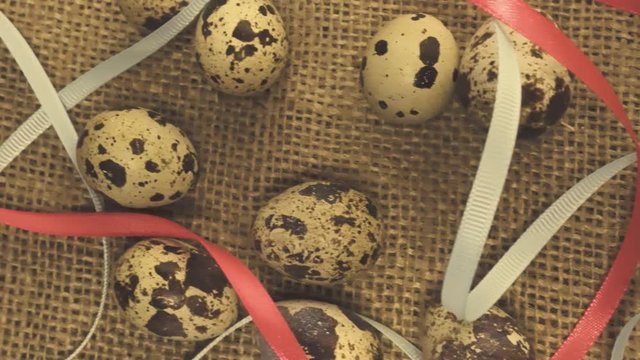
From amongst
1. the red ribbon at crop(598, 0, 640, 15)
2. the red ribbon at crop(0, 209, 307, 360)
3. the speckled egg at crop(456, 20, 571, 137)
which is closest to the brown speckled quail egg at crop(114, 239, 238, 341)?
the red ribbon at crop(0, 209, 307, 360)

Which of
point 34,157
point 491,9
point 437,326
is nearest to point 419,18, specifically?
point 491,9

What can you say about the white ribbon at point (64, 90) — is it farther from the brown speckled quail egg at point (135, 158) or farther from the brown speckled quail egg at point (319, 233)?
the brown speckled quail egg at point (319, 233)

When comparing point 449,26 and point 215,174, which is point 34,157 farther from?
point 449,26

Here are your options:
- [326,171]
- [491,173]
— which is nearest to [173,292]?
[326,171]

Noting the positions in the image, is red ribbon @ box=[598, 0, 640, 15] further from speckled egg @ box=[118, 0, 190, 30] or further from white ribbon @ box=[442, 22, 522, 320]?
speckled egg @ box=[118, 0, 190, 30]

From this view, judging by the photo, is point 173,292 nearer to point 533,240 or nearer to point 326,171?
point 326,171

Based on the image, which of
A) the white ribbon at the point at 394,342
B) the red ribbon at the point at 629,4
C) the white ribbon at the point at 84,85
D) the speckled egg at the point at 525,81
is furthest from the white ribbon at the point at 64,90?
the red ribbon at the point at 629,4
